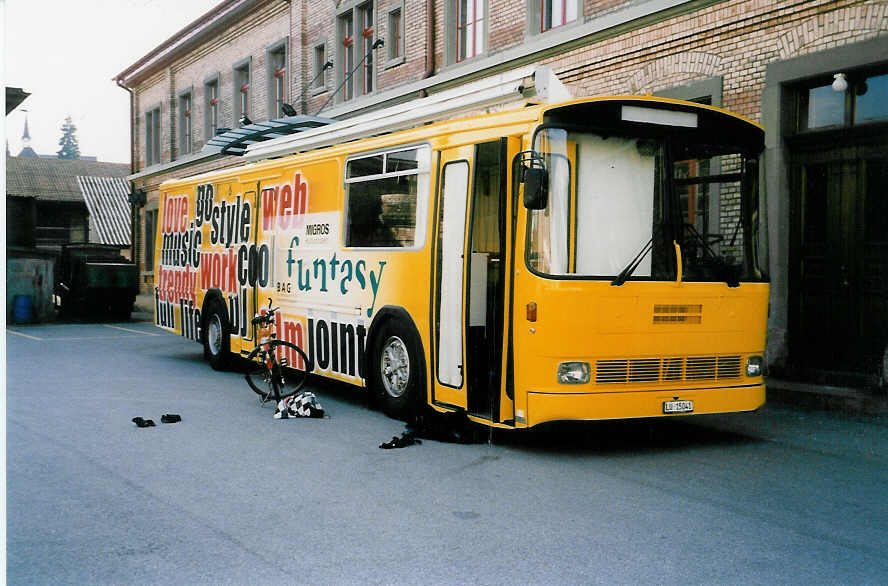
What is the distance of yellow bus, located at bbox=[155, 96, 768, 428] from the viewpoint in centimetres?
772

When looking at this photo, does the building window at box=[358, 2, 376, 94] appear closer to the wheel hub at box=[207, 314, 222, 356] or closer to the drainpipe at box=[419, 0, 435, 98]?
the drainpipe at box=[419, 0, 435, 98]

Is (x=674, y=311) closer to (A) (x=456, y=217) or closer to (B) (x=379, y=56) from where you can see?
(A) (x=456, y=217)

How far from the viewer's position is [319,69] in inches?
1006

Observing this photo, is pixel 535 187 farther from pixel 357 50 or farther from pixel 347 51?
pixel 347 51

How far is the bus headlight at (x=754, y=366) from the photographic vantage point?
28.0 feet

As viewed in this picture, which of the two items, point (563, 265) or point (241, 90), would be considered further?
point (241, 90)

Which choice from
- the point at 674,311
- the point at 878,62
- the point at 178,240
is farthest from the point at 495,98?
the point at 178,240

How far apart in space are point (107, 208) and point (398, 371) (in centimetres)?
3844

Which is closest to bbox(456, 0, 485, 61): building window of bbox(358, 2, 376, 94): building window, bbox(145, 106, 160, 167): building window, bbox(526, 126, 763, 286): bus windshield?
bbox(358, 2, 376, 94): building window

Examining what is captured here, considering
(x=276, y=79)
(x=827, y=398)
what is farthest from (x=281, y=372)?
(x=276, y=79)

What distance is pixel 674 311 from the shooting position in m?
8.00

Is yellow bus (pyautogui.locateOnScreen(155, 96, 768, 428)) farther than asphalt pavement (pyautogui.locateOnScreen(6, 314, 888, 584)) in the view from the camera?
Yes

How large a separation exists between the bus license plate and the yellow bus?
12mm

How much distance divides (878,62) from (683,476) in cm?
621
